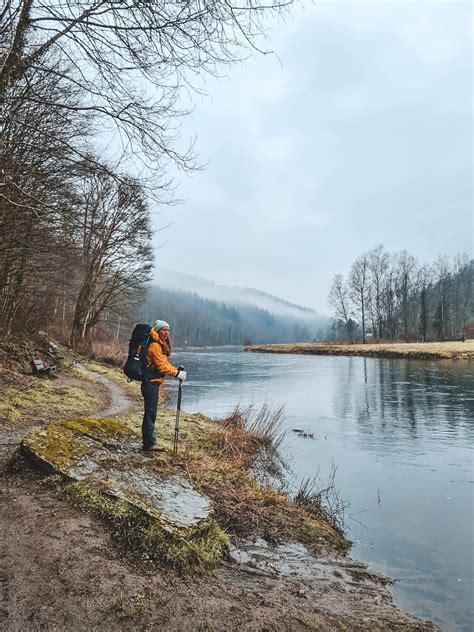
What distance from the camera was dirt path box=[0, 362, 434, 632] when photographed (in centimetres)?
271

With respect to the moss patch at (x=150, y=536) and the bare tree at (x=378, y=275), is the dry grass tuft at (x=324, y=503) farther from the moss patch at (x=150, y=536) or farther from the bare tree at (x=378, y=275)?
the bare tree at (x=378, y=275)

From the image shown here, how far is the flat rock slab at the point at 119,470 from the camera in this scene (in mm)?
4188

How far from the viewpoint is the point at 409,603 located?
14.1 feet

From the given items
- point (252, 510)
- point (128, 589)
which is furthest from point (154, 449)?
point (128, 589)

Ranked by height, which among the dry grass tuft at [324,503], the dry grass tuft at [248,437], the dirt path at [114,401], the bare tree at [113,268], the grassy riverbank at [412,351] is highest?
the bare tree at [113,268]

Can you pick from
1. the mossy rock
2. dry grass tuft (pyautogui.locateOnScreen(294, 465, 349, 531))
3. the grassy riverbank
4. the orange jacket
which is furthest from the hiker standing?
→ the grassy riverbank

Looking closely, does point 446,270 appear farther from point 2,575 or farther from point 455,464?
point 2,575

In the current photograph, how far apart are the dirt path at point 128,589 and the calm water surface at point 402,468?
84cm

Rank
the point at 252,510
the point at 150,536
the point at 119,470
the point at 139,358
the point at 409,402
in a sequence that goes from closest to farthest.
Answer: the point at 150,536
the point at 119,470
the point at 252,510
the point at 139,358
the point at 409,402

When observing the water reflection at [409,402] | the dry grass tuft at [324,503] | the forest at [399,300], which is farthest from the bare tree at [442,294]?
the dry grass tuft at [324,503]

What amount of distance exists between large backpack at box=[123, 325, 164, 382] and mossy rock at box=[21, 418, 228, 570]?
0.97 metres

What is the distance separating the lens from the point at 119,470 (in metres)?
4.85

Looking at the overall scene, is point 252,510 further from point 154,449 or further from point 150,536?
point 150,536

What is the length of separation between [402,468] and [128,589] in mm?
7482
